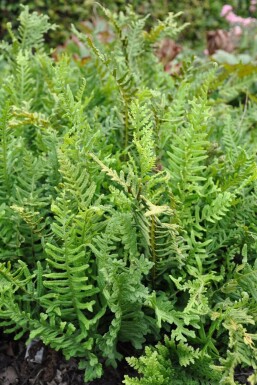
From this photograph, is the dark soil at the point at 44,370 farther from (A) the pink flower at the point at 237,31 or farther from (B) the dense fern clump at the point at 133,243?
(A) the pink flower at the point at 237,31

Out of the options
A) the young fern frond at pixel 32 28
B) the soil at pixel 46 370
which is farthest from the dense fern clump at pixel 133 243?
the young fern frond at pixel 32 28

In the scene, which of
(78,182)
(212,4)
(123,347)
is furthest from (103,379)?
(212,4)

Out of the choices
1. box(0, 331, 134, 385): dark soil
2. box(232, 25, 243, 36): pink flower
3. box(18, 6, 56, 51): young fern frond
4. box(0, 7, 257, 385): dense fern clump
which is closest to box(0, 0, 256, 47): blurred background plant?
box(232, 25, 243, 36): pink flower

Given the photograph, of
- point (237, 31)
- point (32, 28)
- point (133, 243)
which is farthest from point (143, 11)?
point (133, 243)

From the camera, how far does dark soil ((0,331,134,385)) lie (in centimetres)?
147

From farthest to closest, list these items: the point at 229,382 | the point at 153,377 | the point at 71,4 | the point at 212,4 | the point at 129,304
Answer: the point at 212,4
the point at 71,4
the point at 129,304
the point at 153,377
the point at 229,382

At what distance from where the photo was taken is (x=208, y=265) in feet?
4.99

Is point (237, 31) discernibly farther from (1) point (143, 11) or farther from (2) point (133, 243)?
(2) point (133, 243)

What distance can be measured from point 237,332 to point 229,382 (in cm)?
13

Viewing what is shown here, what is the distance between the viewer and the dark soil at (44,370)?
147 cm

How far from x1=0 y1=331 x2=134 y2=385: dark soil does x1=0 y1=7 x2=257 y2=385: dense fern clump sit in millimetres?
54

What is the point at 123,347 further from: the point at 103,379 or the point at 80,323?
the point at 80,323

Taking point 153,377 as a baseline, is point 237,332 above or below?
above

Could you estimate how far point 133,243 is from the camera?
1.32 metres
